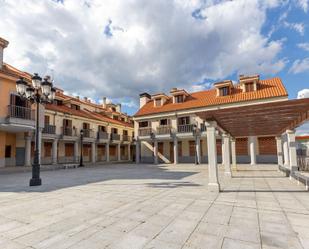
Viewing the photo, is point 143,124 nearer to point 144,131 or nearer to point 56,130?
point 144,131

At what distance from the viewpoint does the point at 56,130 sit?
833 inches

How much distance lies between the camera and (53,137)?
19.9 metres

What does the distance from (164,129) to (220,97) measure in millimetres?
7167

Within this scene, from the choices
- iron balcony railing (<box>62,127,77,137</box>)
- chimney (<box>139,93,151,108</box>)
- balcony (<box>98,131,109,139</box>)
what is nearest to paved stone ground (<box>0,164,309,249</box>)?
iron balcony railing (<box>62,127,77,137</box>)

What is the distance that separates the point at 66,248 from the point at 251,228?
3.14 metres

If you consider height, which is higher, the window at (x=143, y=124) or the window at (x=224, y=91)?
the window at (x=224, y=91)

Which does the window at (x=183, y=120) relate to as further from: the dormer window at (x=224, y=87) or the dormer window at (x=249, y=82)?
the dormer window at (x=249, y=82)

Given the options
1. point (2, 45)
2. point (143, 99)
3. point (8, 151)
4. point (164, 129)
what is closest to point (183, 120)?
point (164, 129)

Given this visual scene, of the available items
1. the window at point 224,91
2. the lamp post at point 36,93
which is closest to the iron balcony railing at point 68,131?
the lamp post at point 36,93

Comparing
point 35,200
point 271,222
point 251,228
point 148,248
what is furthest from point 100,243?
point 35,200

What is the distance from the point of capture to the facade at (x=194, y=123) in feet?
62.8

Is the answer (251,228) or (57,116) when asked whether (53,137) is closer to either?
(57,116)

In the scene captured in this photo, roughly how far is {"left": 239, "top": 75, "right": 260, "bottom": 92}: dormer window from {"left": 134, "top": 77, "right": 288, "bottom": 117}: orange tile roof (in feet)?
1.60

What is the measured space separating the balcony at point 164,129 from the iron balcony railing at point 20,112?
12.9m
